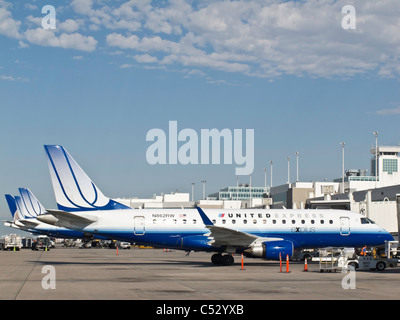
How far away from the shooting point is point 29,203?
88.2 metres

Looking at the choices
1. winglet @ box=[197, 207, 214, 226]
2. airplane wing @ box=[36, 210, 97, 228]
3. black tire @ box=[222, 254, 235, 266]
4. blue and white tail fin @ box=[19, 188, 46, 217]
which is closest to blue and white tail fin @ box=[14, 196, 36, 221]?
blue and white tail fin @ box=[19, 188, 46, 217]

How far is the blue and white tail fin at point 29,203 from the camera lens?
87875mm

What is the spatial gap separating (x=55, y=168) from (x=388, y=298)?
89.3 ft

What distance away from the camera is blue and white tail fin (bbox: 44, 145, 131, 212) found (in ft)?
138

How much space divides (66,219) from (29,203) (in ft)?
167

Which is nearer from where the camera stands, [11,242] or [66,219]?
[66,219]

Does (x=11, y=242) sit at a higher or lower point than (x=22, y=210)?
lower

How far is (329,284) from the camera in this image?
2586 cm

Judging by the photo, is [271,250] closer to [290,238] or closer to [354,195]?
[290,238]

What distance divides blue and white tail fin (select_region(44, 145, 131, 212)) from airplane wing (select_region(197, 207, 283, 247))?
25.3ft

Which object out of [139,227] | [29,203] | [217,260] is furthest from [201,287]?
[29,203]

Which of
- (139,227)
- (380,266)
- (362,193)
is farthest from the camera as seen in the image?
(362,193)

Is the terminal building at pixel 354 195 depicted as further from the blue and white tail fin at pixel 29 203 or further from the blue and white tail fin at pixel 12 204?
the blue and white tail fin at pixel 12 204

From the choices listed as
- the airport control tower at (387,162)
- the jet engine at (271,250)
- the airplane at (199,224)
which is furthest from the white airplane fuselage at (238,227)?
the airport control tower at (387,162)
